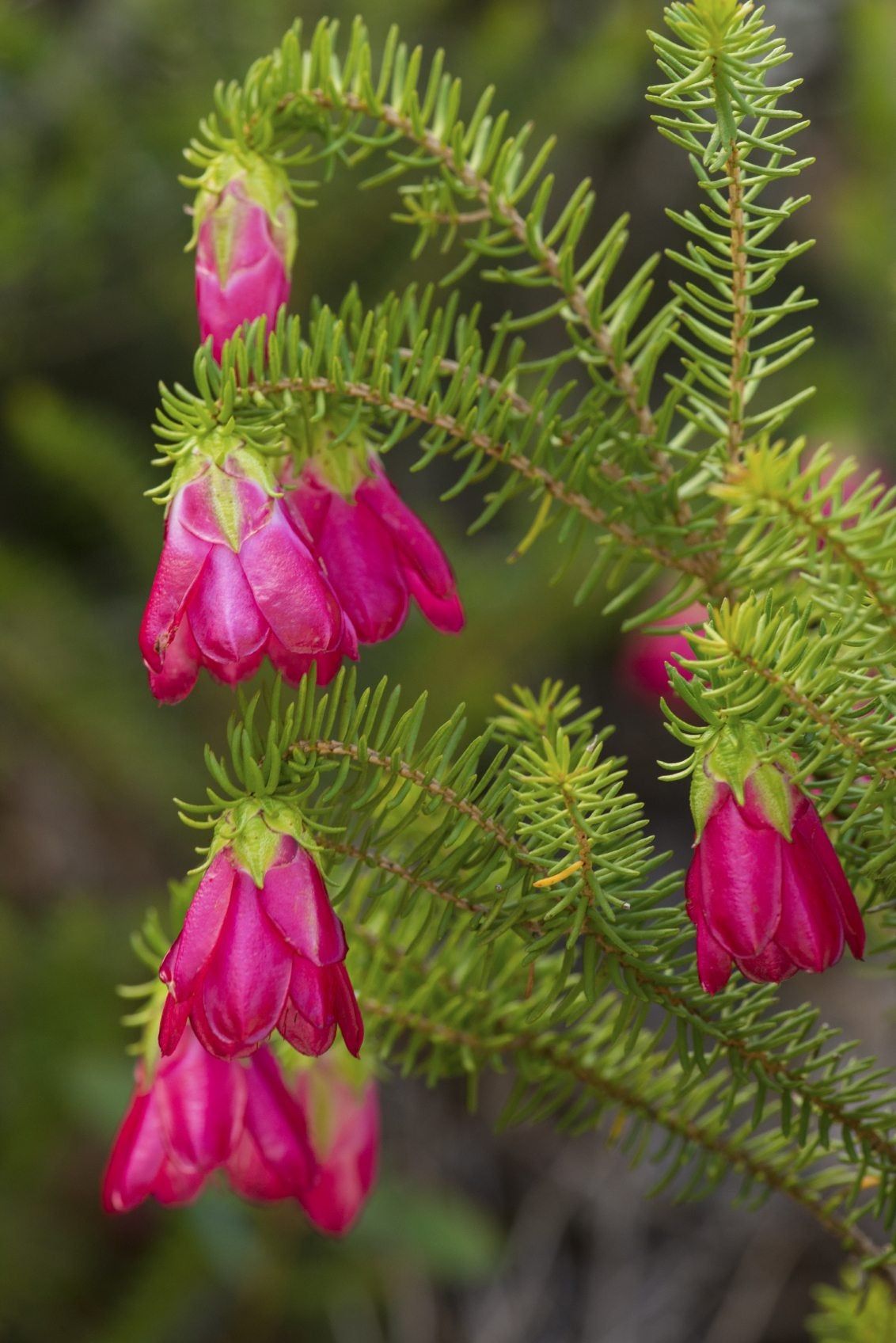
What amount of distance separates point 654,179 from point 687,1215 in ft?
4.15

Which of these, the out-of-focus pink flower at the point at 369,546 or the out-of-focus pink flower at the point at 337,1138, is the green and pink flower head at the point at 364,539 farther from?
the out-of-focus pink flower at the point at 337,1138

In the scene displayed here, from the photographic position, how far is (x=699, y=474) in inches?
16.9

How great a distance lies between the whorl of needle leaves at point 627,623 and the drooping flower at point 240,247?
10mm

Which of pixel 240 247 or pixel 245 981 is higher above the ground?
→ pixel 240 247

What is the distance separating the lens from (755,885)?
0.32 m

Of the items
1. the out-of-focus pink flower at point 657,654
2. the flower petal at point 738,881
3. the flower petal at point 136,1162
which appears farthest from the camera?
the out-of-focus pink flower at point 657,654

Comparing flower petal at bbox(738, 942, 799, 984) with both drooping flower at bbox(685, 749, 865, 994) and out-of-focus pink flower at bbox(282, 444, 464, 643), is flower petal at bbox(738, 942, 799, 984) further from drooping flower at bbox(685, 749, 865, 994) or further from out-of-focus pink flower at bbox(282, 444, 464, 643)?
out-of-focus pink flower at bbox(282, 444, 464, 643)

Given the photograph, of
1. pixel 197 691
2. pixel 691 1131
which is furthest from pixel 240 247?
pixel 197 691

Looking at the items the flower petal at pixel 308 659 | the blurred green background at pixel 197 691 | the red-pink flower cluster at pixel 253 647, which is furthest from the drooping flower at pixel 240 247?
the blurred green background at pixel 197 691

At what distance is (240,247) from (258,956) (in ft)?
0.71

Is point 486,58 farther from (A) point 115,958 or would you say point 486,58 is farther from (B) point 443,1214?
(B) point 443,1214

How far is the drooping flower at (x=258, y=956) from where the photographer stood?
1.06 feet

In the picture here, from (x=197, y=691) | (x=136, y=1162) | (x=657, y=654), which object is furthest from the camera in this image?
(x=197, y=691)

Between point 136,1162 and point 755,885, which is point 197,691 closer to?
point 136,1162
